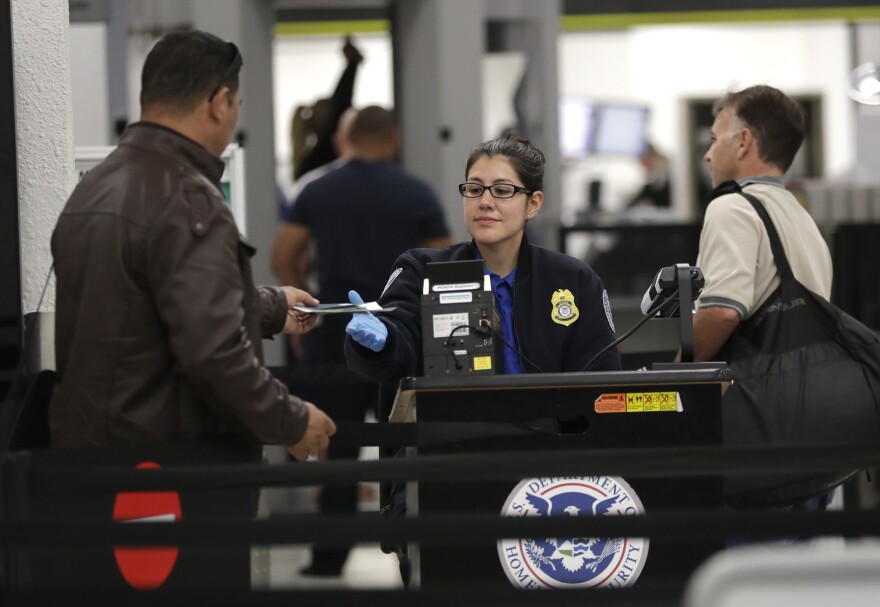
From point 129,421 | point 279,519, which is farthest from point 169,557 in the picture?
point 279,519

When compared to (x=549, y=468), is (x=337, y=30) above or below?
above

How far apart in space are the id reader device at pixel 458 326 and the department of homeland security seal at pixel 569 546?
0.89 ft

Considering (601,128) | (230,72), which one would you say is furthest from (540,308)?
(601,128)

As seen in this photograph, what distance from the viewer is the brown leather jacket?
7.48ft

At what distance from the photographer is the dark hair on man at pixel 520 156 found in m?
3.18

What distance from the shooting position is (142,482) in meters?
2.10

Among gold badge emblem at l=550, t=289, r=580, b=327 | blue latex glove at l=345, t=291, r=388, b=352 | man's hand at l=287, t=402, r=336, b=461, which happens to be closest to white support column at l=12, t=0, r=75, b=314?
blue latex glove at l=345, t=291, r=388, b=352

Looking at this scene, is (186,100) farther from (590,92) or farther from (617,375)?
(590,92)

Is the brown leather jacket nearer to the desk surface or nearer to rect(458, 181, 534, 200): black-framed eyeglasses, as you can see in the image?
the desk surface

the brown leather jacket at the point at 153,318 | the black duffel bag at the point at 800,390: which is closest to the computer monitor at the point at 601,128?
the black duffel bag at the point at 800,390

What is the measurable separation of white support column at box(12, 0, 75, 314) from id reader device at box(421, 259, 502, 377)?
2.98 feet

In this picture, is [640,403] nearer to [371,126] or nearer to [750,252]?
[750,252]

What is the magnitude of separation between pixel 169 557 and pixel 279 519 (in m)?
0.51

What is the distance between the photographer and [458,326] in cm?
271
